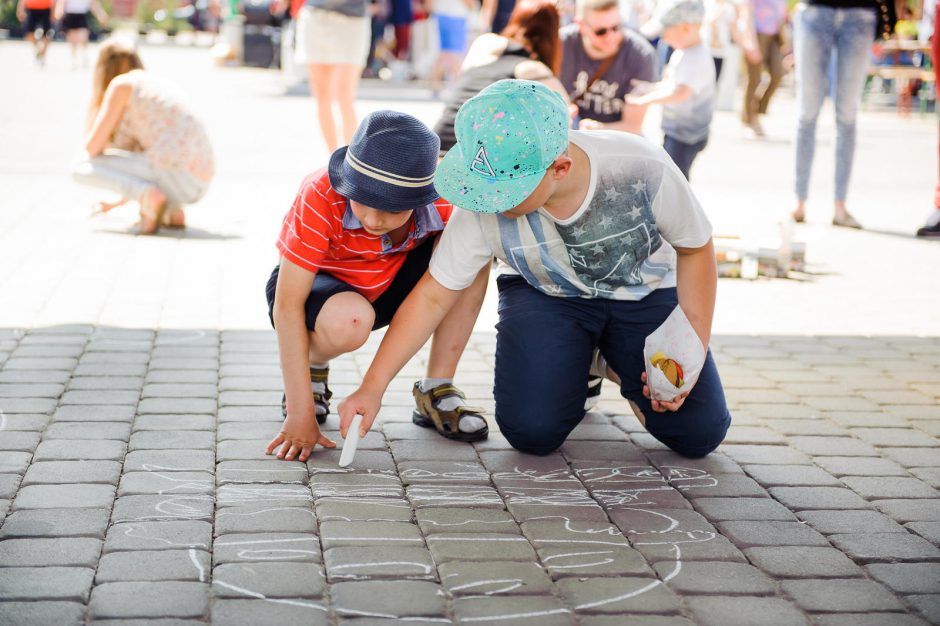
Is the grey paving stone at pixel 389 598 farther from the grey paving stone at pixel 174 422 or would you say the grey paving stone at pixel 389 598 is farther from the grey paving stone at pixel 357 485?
the grey paving stone at pixel 174 422

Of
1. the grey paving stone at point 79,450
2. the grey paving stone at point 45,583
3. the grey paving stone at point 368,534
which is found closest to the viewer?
the grey paving stone at point 45,583

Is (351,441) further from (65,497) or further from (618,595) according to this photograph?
(618,595)

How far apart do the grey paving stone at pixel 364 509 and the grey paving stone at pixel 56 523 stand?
19.1 inches

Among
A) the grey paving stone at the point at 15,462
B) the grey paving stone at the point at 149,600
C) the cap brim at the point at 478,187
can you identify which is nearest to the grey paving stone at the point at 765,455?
the cap brim at the point at 478,187

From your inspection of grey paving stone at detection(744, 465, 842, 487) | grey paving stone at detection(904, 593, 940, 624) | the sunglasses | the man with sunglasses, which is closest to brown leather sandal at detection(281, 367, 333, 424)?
grey paving stone at detection(744, 465, 842, 487)

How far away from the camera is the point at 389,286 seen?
3.56 m

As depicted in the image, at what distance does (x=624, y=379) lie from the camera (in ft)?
11.4

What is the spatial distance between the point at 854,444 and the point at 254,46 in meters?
17.9

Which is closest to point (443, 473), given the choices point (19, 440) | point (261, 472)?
point (261, 472)

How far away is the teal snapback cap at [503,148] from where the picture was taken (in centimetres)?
280

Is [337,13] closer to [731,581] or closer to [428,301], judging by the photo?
[428,301]

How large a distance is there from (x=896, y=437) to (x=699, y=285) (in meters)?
0.88

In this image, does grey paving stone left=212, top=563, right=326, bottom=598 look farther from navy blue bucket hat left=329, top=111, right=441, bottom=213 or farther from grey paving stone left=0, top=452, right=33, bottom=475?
navy blue bucket hat left=329, top=111, right=441, bottom=213

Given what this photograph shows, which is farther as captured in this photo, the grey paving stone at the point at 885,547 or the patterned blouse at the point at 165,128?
the patterned blouse at the point at 165,128
